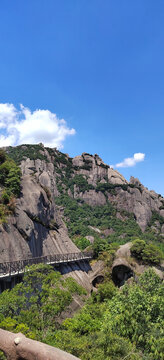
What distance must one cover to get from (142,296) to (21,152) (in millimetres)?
110096

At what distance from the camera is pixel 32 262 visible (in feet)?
93.1

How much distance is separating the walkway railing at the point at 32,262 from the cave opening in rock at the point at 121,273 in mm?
6400

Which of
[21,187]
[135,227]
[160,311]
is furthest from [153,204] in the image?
[160,311]

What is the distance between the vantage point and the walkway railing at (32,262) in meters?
22.8

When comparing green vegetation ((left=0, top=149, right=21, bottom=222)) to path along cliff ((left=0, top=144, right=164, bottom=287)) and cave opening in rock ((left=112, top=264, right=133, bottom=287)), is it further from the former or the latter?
cave opening in rock ((left=112, top=264, right=133, bottom=287))

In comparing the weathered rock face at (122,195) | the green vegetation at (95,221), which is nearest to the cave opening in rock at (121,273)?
the green vegetation at (95,221)

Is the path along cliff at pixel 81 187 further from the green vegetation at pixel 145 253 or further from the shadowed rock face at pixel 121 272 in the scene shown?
the green vegetation at pixel 145 253

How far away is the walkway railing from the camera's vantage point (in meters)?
22.8

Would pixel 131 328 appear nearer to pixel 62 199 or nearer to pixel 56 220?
pixel 56 220

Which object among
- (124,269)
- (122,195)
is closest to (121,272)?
(124,269)

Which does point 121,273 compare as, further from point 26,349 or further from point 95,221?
point 95,221

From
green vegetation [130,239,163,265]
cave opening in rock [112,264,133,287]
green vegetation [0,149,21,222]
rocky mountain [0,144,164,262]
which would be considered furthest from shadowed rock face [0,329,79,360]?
rocky mountain [0,144,164,262]

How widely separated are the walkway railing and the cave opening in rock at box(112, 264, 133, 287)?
21.0 ft

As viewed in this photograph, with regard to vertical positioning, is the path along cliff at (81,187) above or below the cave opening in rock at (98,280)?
above
